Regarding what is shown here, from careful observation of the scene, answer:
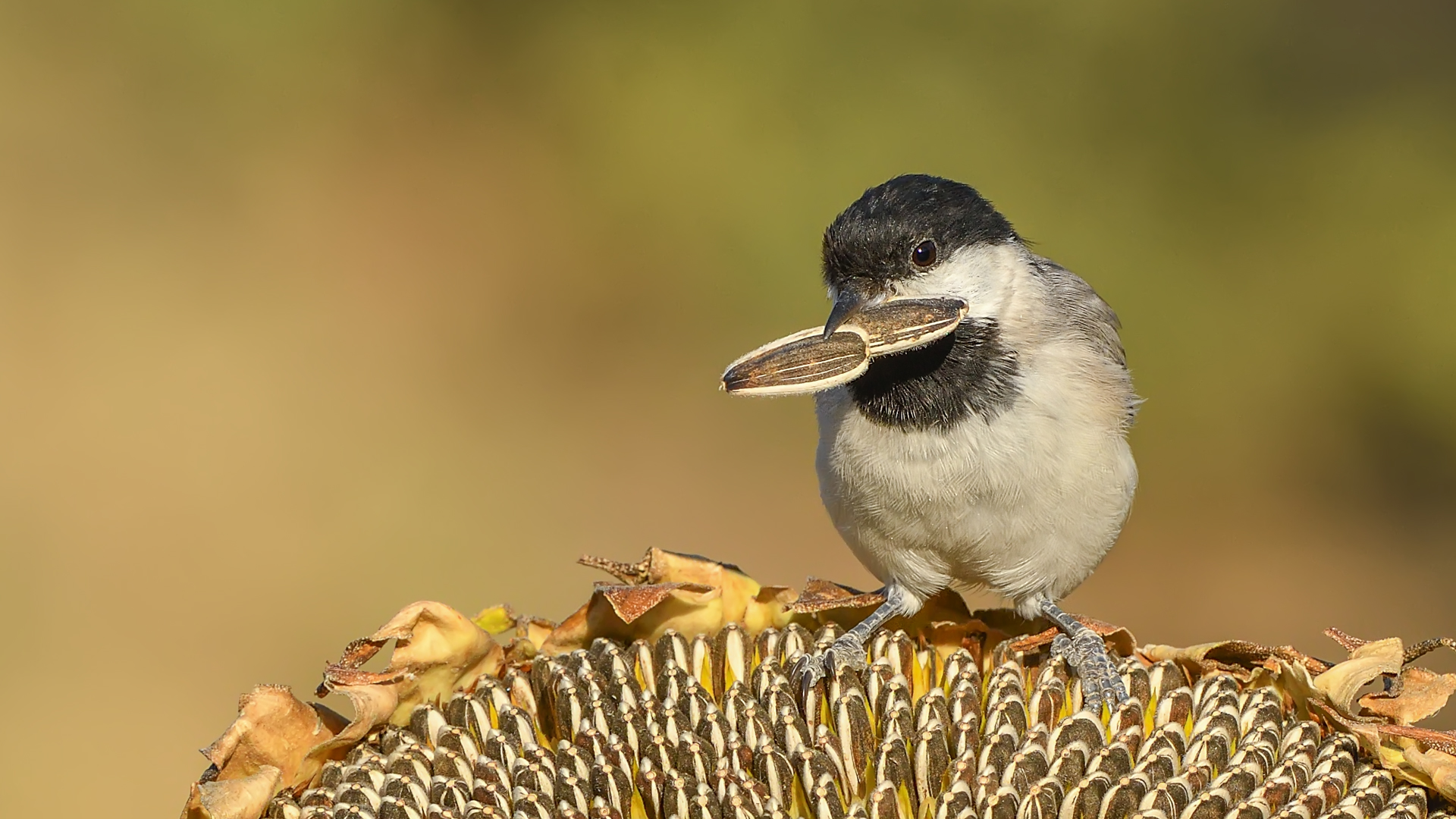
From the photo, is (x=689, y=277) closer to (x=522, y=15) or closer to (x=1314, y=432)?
(x=522, y=15)

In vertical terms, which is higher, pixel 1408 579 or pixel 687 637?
pixel 687 637

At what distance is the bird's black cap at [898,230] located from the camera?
2.84 m

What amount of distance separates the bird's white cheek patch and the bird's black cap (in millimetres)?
Answer: 88

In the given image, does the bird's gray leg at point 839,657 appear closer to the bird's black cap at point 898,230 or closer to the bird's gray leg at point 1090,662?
the bird's gray leg at point 1090,662

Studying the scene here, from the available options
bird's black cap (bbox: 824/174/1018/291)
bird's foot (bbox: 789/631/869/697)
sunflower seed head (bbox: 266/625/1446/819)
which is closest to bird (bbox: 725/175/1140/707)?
bird's black cap (bbox: 824/174/1018/291)

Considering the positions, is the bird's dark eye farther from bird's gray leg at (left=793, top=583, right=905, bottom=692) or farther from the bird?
bird's gray leg at (left=793, top=583, right=905, bottom=692)

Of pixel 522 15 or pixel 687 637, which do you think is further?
pixel 522 15

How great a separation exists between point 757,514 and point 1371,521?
3352mm

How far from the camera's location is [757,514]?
791cm

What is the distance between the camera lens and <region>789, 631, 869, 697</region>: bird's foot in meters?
2.47

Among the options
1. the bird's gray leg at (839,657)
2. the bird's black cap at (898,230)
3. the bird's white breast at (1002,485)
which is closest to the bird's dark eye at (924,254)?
the bird's black cap at (898,230)

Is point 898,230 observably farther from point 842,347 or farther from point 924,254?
point 842,347

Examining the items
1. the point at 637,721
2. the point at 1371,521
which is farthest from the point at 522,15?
the point at 637,721

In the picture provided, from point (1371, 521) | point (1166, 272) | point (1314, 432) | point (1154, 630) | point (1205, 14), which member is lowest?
point (1154, 630)
